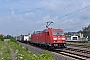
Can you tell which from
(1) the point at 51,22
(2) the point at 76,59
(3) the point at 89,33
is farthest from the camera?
(3) the point at 89,33

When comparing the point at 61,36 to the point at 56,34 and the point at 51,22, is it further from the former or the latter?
the point at 51,22

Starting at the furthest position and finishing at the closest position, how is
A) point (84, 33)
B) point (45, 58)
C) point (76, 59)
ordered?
1. point (84, 33)
2. point (76, 59)
3. point (45, 58)

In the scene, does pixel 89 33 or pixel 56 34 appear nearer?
pixel 56 34

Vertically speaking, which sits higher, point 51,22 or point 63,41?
point 51,22

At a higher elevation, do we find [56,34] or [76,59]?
[56,34]

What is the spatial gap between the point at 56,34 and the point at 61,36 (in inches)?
28.4

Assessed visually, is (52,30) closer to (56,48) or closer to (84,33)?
(56,48)

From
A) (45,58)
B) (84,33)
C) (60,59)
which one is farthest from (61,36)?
(84,33)

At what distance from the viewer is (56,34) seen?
3338 cm

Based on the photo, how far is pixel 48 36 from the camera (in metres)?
34.6

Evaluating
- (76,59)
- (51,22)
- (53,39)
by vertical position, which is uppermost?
(51,22)

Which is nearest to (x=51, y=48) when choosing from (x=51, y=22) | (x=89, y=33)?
(x=51, y=22)

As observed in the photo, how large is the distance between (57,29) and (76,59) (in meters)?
11.8

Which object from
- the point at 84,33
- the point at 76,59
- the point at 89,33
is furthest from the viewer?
the point at 84,33
